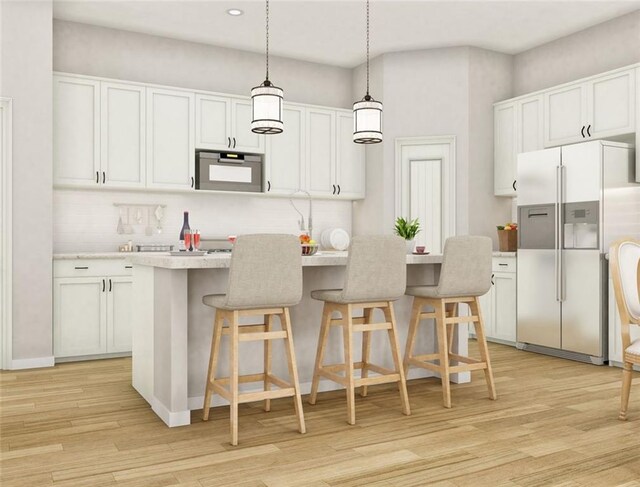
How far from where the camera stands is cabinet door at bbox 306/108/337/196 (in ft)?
20.9

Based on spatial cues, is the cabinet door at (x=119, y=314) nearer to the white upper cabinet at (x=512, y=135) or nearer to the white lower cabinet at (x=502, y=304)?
the white lower cabinet at (x=502, y=304)

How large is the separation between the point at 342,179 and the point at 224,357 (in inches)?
135

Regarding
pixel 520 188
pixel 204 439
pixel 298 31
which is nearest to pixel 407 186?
pixel 520 188

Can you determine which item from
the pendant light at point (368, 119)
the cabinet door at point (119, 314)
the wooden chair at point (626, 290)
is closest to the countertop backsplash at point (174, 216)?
the cabinet door at point (119, 314)

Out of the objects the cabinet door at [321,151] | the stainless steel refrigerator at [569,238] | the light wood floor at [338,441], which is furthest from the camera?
the cabinet door at [321,151]

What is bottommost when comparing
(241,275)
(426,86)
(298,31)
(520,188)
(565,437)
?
(565,437)

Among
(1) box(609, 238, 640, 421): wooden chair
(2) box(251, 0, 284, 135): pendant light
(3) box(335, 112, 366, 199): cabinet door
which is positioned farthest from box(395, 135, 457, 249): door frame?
(1) box(609, 238, 640, 421): wooden chair

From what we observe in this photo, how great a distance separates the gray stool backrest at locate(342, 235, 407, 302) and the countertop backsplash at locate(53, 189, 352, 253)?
3123 mm

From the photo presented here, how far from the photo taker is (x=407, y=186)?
21.1 ft

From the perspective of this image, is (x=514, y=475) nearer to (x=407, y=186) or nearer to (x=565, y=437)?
(x=565, y=437)

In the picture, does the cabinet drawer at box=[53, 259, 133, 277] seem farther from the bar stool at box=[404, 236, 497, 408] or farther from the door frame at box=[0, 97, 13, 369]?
the bar stool at box=[404, 236, 497, 408]

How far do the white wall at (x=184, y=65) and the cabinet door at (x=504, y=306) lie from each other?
2.77m

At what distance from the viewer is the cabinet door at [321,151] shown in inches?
251

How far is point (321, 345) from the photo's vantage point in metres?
3.53
